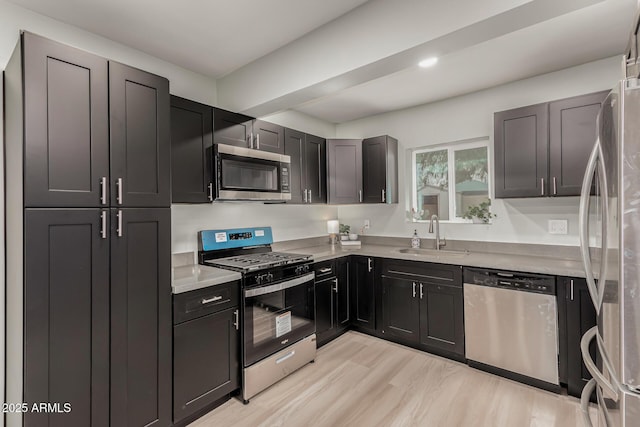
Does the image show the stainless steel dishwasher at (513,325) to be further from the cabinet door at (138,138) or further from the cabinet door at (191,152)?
the cabinet door at (138,138)

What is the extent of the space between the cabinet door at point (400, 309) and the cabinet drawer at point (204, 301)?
63.7 inches

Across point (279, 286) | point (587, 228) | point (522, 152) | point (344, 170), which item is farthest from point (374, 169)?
point (587, 228)

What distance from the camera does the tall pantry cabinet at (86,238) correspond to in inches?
A: 56.6

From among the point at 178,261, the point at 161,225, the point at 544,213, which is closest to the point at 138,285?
the point at 161,225

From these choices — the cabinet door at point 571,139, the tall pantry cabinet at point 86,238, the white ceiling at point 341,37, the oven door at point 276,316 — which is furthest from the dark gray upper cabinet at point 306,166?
the cabinet door at point 571,139

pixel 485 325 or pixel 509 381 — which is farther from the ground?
pixel 485 325

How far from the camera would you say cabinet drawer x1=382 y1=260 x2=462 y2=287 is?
9.02ft

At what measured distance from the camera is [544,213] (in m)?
2.81

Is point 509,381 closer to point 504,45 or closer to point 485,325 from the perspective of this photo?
point 485,325

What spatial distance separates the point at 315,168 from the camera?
349 centimetres

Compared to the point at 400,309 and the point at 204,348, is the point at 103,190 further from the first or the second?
the point at 400,309

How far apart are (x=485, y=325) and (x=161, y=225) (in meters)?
2.61

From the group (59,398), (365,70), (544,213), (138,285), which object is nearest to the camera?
(59,398)

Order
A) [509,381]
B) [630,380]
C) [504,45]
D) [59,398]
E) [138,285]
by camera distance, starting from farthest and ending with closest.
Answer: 1. [509,381]
2. [504,45]
3. [138,285]
4. [59,398]
5. [630,380]
